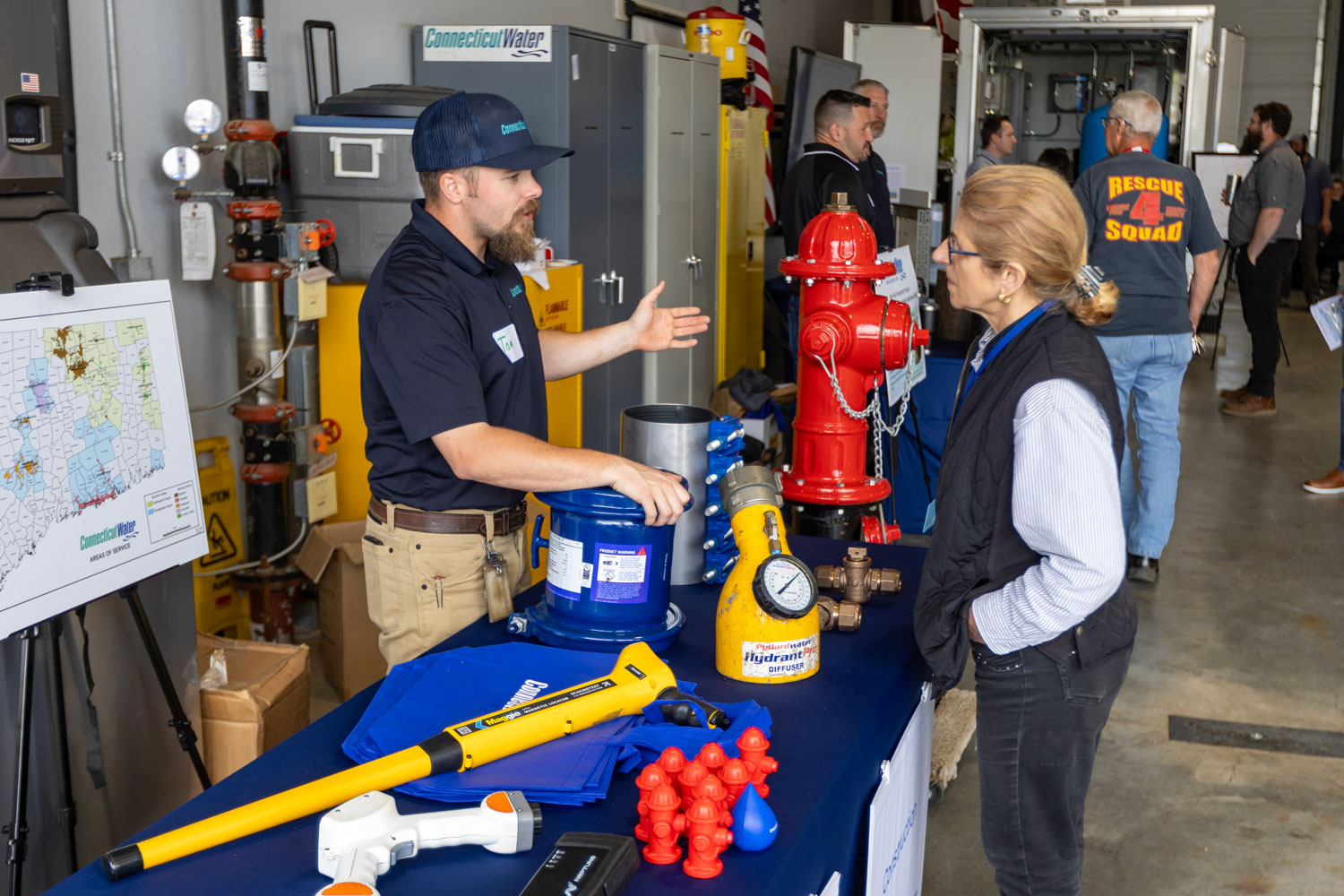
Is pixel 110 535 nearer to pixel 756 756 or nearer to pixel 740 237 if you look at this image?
pixel 756 756

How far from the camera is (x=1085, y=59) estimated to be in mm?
10102

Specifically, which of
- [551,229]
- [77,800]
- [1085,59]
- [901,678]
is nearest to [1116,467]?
[901,678]

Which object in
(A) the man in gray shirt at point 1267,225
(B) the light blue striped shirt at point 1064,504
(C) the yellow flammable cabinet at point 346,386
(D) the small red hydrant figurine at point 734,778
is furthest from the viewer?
(A) the man in gray shirt at point 1267,225

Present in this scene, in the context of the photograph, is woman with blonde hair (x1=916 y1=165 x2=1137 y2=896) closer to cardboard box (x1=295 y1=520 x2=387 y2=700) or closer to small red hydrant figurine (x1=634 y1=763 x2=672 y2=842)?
small red hydrant figurine (x1=634 y1=763 x2=672 y2=842)

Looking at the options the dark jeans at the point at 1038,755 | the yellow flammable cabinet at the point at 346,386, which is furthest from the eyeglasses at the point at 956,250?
the yellow flammable cabinet at the point at 346,386

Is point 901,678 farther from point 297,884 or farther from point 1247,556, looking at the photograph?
point 1247,556

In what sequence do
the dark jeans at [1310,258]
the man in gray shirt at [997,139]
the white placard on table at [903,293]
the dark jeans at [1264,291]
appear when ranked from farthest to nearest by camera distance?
the dark jeans at [1310,258]
the man in gray shirt at [997,139]
the dark jeans at [1264,291]
the white placard on table at [903,293]

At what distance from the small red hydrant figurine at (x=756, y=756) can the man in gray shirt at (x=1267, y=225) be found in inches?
267

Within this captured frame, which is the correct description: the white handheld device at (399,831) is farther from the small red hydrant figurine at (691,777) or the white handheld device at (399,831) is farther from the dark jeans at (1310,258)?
the dark jeans at (1310,258)

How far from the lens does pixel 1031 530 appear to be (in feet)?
5.48

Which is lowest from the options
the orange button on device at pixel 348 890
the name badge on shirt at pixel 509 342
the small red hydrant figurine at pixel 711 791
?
the orange button on device at pixel 348 890

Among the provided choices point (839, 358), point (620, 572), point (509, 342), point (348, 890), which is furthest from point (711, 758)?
point (839, 358)

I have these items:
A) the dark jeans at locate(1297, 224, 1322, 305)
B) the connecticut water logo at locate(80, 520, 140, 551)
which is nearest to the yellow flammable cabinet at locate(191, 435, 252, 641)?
the connecticut water logo at locate(80, 520, 140, 551)

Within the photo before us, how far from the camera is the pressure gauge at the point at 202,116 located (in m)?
3.27
